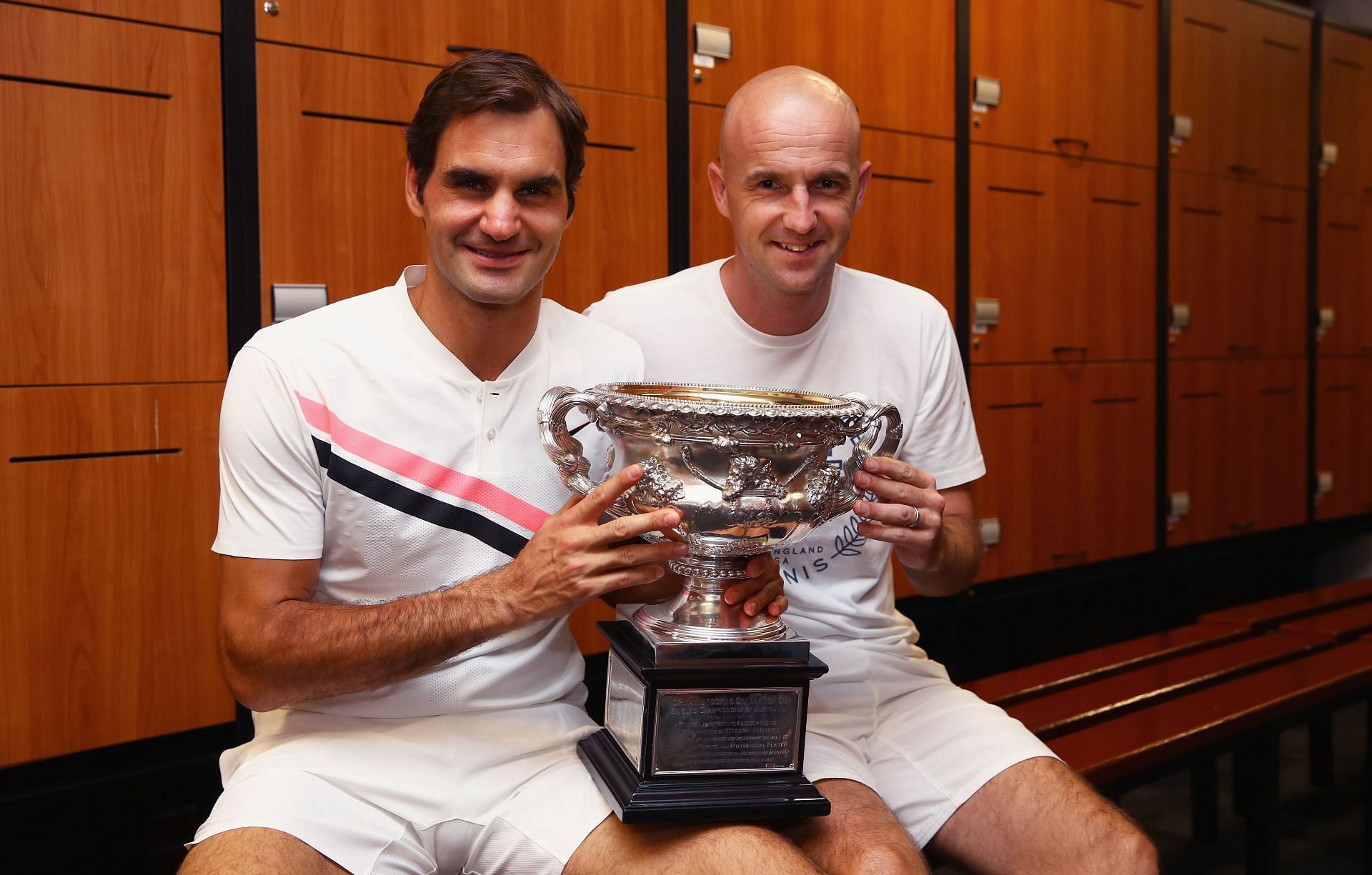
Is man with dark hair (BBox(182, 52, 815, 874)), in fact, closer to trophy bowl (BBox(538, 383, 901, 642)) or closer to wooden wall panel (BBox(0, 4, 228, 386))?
trophy bowl (BBox(538, 383, 901, 642))

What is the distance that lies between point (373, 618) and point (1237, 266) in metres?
4.14

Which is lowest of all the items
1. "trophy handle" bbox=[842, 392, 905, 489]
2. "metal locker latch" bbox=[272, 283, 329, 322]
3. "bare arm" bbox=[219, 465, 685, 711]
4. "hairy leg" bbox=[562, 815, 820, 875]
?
"hairy leg" bbox=[562, 815, 820, 875]

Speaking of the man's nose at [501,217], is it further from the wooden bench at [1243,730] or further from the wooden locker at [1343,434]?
the wooden locker at [1343,434]

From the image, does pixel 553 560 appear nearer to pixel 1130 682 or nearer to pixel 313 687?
pixel 313 687

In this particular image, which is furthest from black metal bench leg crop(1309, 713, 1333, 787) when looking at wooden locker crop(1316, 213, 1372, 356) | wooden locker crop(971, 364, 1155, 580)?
wooden locker crop(1316, 213, 1372, 356)

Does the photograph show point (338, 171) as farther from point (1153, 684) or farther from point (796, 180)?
point (1153, 684)

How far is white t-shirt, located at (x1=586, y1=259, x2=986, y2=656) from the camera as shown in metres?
1.81

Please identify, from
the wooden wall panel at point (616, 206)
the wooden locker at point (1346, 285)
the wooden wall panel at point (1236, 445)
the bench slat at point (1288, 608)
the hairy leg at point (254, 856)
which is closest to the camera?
the hairy leg at point (254, 856)

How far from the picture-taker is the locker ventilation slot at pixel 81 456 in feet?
7.00

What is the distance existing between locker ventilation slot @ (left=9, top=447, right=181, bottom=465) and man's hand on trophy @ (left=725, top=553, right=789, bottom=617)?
1406 mm

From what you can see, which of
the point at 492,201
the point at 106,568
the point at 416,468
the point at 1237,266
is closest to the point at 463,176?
the point at 492,201

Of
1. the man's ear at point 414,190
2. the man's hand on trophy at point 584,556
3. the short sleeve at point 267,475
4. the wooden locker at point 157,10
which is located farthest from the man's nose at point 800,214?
the wooden locker at point 157,10

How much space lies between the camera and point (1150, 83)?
416 centimetres

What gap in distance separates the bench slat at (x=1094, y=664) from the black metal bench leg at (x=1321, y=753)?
0.44 metres
